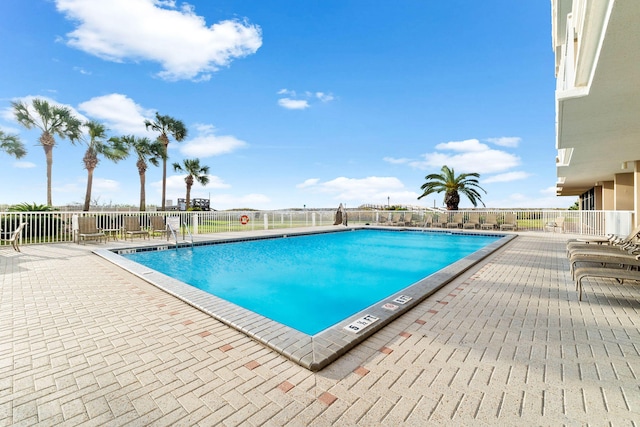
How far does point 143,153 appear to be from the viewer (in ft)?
70.6

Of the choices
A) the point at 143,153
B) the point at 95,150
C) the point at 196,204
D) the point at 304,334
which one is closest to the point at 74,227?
the point at 304,334

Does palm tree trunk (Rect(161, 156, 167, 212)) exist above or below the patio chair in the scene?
above

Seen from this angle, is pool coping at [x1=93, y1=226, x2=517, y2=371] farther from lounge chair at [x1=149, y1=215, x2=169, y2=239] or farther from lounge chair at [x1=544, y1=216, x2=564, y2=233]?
lounge chair at [x1=544, y1=216, x2=564, y2=233]

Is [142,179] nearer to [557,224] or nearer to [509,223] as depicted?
[509,223]

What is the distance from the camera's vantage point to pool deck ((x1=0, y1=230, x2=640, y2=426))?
1.66 meters

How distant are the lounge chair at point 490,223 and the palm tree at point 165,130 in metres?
22.1

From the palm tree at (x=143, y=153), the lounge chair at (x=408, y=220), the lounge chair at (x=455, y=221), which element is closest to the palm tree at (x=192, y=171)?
the palm tree at (x=143, y=153)

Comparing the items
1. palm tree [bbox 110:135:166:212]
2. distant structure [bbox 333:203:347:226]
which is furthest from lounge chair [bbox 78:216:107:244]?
palm tree [bbox 110:135:166:212]

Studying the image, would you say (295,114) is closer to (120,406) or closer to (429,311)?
(429,311)

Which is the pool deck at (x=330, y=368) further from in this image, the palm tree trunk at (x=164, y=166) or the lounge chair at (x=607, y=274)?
the palm tree trunk at (x=164, y=166)

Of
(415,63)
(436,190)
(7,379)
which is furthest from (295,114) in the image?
(7,379)

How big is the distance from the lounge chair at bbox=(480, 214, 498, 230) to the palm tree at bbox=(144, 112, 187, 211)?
22140mm

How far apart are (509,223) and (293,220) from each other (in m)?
11.5

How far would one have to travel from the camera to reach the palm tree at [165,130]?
2219cm
